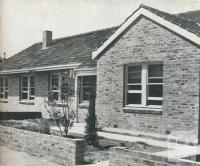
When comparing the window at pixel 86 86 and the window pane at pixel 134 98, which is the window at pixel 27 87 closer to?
the window at pixel 86 86

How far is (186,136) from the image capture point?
10203mm

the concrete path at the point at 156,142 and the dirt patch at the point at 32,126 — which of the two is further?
the dirt patch at the point at 32,126

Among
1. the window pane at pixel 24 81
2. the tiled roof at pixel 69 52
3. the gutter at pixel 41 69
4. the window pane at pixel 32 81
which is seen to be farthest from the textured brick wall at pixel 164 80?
the window pane at pixel 24 81

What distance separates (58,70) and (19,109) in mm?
4614

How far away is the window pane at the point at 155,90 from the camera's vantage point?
36.8ft

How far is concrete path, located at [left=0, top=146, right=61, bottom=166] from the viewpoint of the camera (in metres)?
9.19

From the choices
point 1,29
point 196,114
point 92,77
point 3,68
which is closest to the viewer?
point 1,29

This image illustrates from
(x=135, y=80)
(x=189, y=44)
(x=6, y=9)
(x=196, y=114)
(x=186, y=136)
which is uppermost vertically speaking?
(x=6, y=9)

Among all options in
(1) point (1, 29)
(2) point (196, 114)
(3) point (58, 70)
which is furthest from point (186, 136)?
(3) point (58, 70)

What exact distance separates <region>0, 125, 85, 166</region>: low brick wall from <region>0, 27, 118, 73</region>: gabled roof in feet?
15.5

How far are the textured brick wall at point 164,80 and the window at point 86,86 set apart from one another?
2228mm

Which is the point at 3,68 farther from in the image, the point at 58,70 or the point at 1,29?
the point at 1,29

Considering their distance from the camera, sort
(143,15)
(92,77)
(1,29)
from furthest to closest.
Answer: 1. (92,77)
2. (143,15)
3. (1,29)

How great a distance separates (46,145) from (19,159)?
2.69 ft
